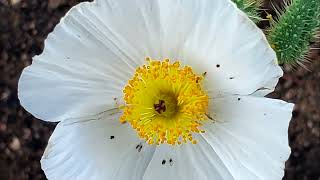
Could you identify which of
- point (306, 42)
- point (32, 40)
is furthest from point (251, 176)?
point (32, 40)

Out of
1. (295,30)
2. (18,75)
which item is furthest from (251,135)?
(18,75)

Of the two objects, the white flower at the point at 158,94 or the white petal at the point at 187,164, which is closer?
the white flower at the point at 158,94

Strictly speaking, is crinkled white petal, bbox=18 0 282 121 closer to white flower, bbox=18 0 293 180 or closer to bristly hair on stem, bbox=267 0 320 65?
white flower, bbox=18 0 293 180

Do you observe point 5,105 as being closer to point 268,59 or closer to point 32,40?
point 32,40

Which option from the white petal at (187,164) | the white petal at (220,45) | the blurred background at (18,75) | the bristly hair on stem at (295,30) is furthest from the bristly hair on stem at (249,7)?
the blurred background at (18,75)

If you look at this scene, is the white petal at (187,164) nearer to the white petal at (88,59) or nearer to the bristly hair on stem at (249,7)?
the white petal at (88,59)
